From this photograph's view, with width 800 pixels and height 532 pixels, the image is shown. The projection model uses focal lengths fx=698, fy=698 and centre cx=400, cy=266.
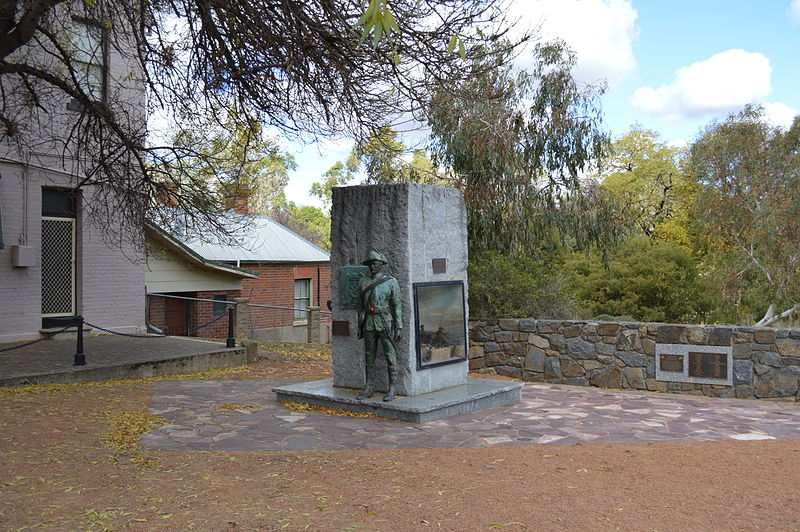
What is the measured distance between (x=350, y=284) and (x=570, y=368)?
4.90 meters

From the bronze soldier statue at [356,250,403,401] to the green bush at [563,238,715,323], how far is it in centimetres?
1488

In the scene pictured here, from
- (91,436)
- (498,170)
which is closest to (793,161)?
(498,170)

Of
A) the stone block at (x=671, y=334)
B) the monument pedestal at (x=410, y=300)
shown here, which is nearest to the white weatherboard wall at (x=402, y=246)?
the monument pedestal at (x=410, y=300)

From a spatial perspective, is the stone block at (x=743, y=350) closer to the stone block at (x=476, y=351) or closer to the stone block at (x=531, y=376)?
the stone block at (x=531, y=376)

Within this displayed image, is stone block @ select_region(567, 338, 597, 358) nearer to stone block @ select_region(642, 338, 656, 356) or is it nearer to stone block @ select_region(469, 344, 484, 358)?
stone block @ select_region(642, 338, 656, 356)

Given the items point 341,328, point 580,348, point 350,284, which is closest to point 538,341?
point 580,348

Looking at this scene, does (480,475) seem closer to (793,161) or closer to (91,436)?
(91,436)

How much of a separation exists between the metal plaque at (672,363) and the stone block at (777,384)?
110cm

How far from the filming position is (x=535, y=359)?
12.2m

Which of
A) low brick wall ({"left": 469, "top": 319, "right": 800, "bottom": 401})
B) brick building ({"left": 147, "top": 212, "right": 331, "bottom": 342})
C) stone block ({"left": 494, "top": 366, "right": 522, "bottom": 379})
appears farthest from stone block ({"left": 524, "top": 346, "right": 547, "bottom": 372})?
brick building ({"left": 147, "top": 212, "right": 331, "bottom": 342})

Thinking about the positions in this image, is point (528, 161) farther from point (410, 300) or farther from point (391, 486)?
point (391, 486)

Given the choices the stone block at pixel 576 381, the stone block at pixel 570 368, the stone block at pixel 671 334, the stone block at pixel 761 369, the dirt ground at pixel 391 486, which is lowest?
the stone block at pixel 576 381

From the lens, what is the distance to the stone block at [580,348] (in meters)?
11.6

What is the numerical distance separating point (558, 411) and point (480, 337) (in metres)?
4.08
